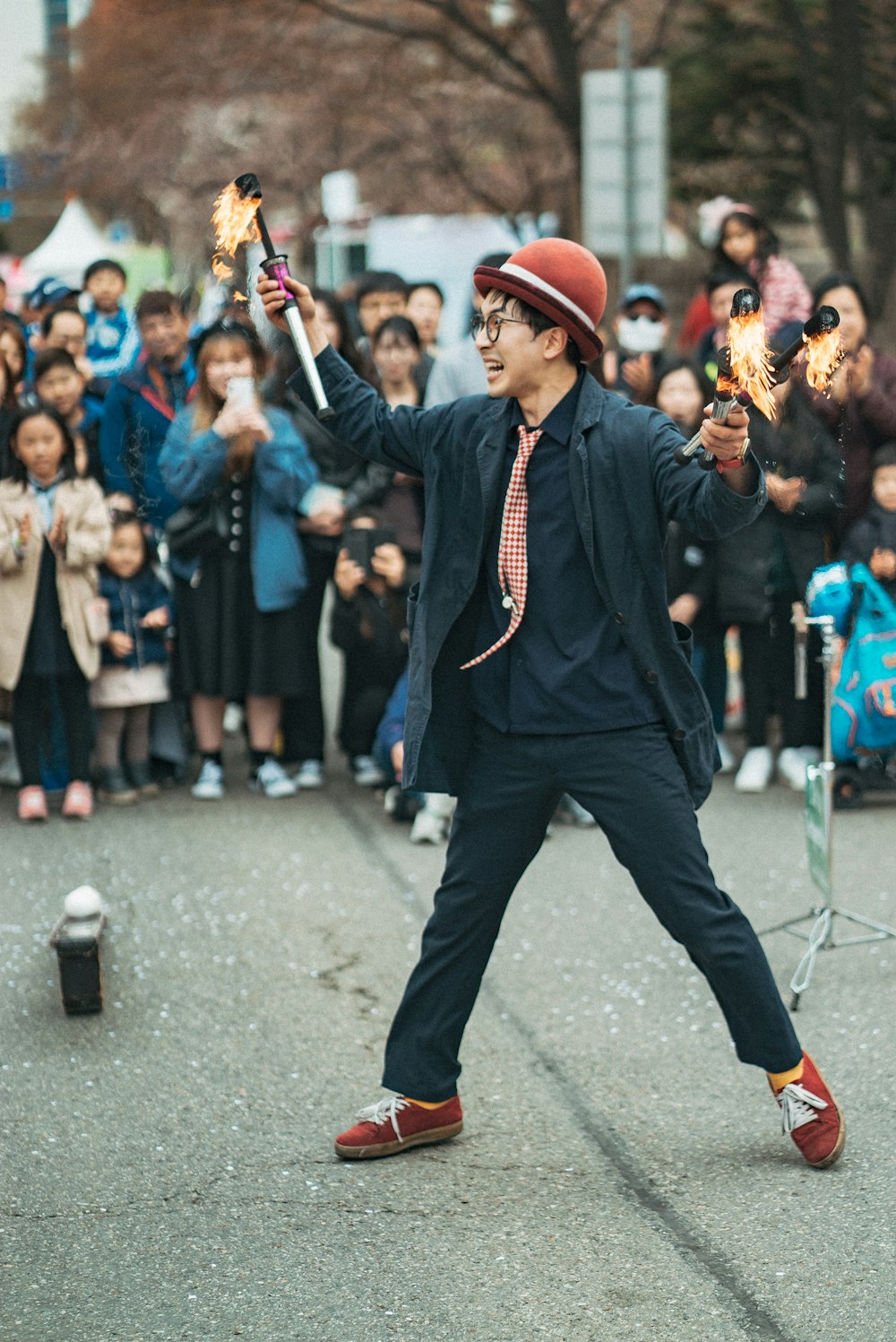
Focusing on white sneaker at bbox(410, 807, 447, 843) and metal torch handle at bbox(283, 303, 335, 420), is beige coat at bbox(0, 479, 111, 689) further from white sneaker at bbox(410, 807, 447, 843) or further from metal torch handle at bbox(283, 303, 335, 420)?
metal torch handle at bbox(283, 303, 335, 420)

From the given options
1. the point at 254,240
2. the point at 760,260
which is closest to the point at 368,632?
the point at 760,260

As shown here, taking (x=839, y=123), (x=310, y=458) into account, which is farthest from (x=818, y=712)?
(x=839, y=123)

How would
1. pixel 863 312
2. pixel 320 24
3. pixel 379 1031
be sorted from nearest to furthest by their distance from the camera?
1. pixel 379 1031
2. pixel 863 312
3. pixel 320 24

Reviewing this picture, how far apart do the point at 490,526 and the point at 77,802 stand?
12.1 ft

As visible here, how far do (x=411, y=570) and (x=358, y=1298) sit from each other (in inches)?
168

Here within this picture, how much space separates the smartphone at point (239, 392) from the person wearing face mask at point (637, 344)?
5.71 ft

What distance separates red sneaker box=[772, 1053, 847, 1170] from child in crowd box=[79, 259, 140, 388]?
5.59 metres

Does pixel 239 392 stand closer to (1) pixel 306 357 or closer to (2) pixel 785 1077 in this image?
(1) pixel 306 357

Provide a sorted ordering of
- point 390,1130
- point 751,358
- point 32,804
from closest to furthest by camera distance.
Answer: point 751,358 < point 390,1130 < point 32,804

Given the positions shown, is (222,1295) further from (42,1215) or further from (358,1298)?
(42,1215)

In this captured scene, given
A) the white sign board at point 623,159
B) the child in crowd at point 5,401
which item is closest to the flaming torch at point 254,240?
the child in crowd at point 5,401

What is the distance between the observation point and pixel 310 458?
7.65m

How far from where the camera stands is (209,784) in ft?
24.8

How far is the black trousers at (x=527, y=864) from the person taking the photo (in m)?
3.90
